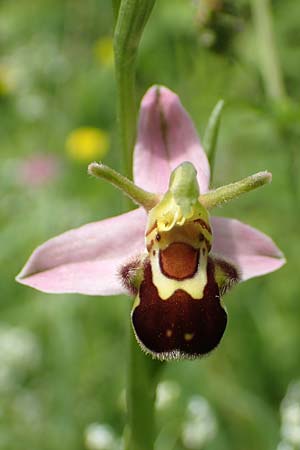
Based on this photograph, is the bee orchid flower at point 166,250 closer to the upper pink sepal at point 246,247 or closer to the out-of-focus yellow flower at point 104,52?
the upper pink sepal at point 246,247

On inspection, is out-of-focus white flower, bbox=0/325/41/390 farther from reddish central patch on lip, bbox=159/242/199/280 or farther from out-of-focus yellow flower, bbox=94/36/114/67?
out-of-focus yellow flower, bbox=94/36/114/67

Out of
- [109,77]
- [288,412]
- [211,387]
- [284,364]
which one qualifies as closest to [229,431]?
[211,387]

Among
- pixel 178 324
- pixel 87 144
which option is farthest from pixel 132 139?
pixel 87 144

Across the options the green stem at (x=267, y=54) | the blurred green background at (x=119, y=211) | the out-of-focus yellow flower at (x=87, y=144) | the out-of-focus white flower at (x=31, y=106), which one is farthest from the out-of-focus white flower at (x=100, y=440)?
the out-of-focus white flower at (x=31, y=106)

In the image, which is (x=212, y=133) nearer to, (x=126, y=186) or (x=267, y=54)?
(x=126, y=186)

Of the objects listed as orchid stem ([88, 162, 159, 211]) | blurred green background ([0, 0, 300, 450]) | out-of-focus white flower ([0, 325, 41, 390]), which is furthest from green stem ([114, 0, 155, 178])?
out-of-focus white flower ([0, 325, 41, 390])

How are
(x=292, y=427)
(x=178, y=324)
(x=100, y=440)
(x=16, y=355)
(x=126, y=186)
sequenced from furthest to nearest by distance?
(x=16, y=355), (x=100, y=440), (x=292, y=427), (x=126, y=186), (x=178, y=324)

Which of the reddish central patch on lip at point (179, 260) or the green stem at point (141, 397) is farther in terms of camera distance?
the green stem at point (141, 397)
